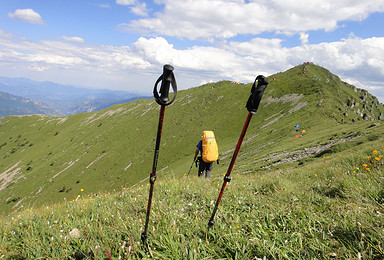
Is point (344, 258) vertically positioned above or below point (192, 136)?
above

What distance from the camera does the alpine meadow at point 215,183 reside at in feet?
9.58

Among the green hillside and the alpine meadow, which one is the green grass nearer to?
the alpine meadow

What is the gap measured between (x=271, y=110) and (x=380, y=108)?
64.1 meters

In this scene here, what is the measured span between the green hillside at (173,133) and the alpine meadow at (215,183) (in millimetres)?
625

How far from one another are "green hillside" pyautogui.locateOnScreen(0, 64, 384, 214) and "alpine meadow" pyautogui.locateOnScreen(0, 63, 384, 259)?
0.62 metres

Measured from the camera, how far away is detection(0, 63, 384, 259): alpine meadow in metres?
2.92

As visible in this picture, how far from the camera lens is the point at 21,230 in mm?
4062

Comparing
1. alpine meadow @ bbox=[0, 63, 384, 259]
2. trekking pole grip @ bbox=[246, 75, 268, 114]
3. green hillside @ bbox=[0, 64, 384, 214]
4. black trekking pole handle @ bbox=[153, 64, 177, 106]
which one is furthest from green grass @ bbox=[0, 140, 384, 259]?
green hillside @ bbox=[0, 64, 384, 214]

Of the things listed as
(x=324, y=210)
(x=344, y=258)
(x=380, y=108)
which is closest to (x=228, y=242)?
(x=344, y=258)

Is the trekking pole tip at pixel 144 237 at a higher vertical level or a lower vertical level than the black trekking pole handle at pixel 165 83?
lower

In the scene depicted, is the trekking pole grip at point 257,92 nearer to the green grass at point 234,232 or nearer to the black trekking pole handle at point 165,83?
the black trekking pole handle at point 165,83

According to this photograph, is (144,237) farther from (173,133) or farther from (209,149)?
(173,133)

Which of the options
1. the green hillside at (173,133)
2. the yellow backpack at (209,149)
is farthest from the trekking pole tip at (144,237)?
the green hillside at (173,133)

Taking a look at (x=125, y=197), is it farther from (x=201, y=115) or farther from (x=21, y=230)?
(x=201, y=115)
